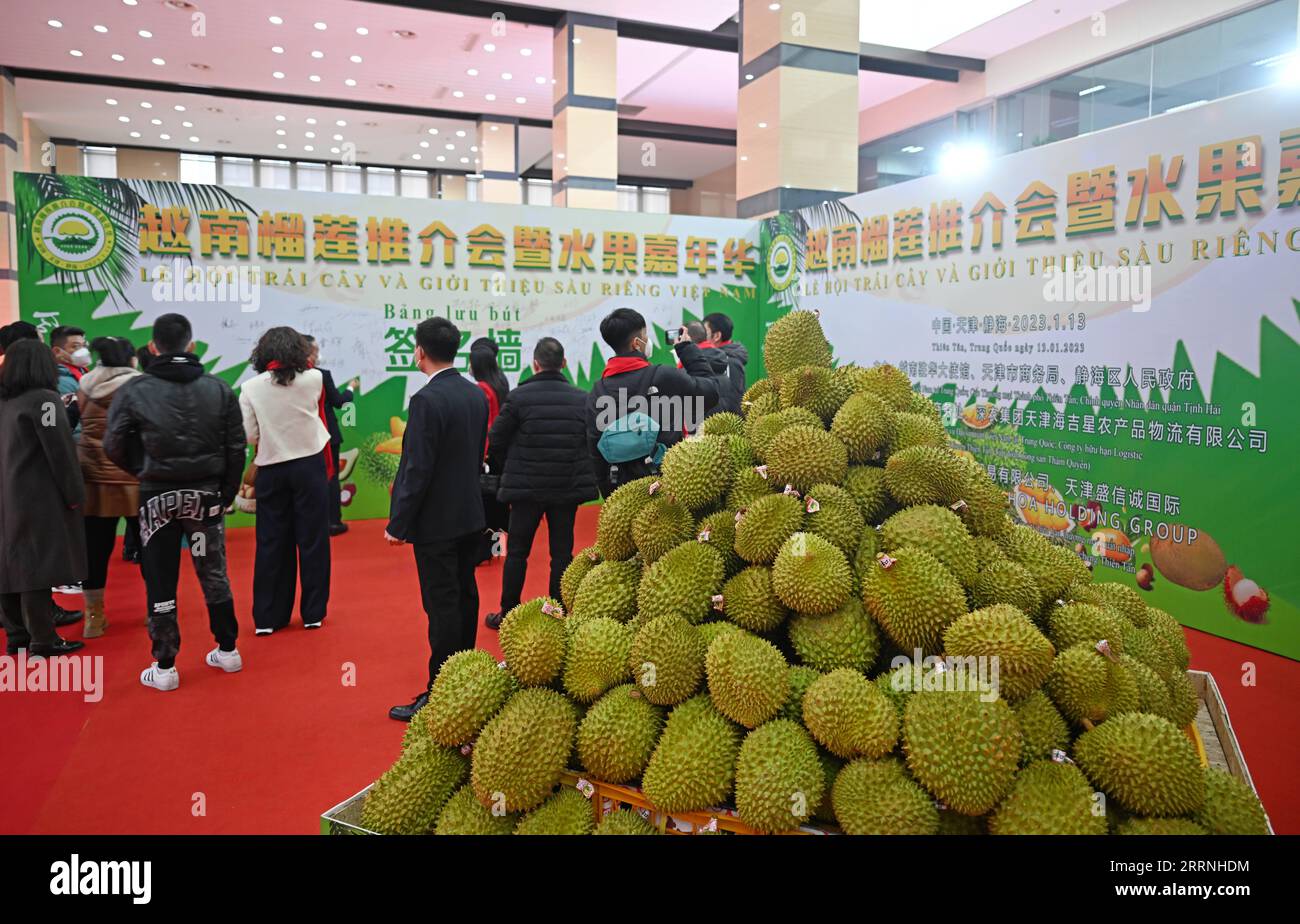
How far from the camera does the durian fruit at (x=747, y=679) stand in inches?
56.4

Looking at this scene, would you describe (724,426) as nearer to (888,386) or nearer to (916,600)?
(888,386)

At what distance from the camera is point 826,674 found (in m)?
1.47

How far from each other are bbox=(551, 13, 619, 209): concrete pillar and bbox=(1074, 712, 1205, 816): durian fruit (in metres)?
9.89

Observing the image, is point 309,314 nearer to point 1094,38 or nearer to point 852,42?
point 852,42

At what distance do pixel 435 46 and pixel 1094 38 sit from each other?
784 cm

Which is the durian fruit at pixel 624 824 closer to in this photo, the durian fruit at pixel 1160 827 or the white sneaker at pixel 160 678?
the durian fruit at pixel 1160 827

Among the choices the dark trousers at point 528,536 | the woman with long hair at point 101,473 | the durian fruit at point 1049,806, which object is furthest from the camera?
the woman with long hair at point 101,473

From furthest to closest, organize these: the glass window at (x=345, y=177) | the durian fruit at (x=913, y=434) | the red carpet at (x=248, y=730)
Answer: the glass window at (x=345, y=177), the red carpet at (x=248, y=730), the durian fruit at (x=913, y=434)

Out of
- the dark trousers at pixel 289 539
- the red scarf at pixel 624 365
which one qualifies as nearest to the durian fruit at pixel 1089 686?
the red scarf at pixel 624 365

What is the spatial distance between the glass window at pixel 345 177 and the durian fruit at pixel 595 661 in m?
18.3

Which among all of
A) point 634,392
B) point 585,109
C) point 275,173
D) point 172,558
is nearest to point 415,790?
point 634,392

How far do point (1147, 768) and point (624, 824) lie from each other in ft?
2.55

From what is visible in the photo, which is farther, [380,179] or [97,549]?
[380,179]
